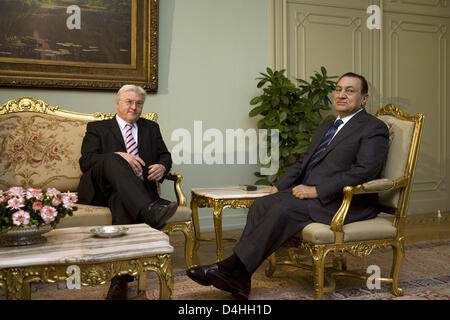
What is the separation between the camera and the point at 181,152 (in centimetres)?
488

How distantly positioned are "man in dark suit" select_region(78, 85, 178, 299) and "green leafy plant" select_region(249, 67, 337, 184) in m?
1.41

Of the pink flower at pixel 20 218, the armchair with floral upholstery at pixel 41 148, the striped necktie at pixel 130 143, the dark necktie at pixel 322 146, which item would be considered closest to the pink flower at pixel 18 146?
the armchair with floral upholstery at pixel 41 148

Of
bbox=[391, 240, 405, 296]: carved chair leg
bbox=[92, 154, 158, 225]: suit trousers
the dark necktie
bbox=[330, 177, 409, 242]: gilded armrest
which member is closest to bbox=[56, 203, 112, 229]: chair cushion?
bbox=[92, 154, 158, 225]: suit trousers

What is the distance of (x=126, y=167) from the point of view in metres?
3.16

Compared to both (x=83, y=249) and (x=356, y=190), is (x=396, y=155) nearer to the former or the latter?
(x=356, y=190)

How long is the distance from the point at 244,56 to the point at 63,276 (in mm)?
3642

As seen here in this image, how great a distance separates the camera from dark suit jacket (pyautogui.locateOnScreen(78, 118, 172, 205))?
11.5ft

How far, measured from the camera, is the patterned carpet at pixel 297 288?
2.84 meters

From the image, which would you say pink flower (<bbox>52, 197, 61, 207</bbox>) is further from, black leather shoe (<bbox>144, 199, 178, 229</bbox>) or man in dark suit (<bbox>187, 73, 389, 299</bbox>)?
man in dark suit (<bbox>187, 73, 389, 299</bbox>)

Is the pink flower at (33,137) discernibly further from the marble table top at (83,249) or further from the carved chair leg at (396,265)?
the carved chair leg at (396,265)

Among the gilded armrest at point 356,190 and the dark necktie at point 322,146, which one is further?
the dark necktie at point 322,146

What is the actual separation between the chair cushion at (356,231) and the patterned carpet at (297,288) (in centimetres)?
39

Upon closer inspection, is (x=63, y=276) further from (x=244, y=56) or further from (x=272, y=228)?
(x=244, y=56)
